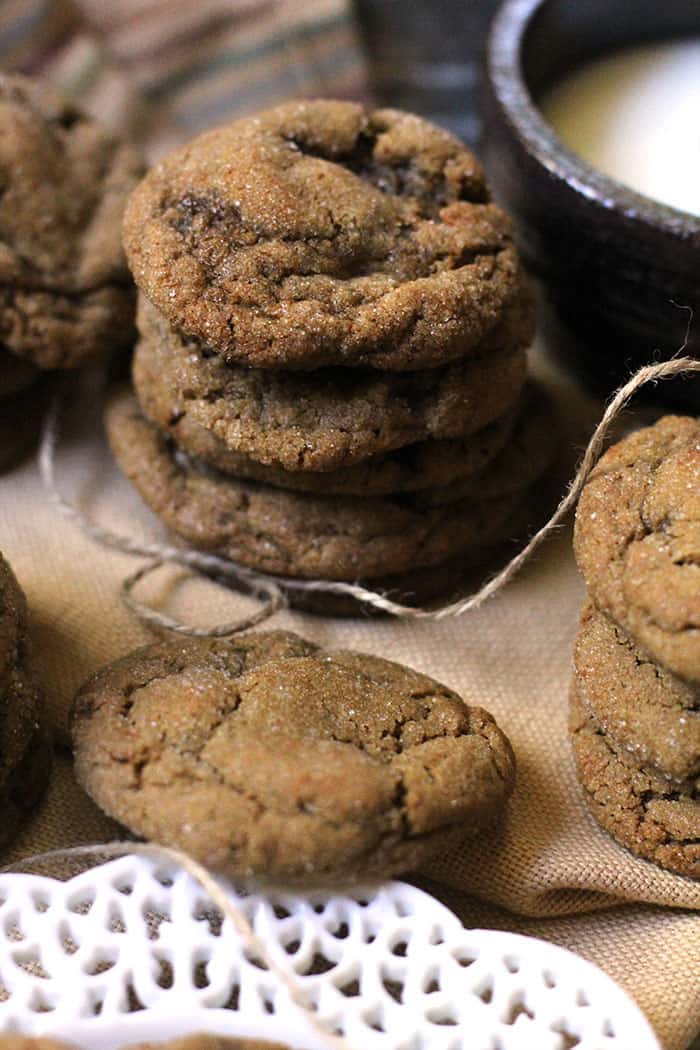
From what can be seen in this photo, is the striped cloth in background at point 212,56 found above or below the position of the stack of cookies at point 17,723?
above

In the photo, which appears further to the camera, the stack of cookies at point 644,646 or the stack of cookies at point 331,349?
the stack of cookies at point 331,349

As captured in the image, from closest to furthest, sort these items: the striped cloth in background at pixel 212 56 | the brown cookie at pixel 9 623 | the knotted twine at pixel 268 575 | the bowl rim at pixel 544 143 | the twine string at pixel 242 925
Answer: the twine string at pixel 242 925, the brown cookie at pixel 9 623, the knotted twine at pixel 268 575, the bowl rim at pixel 544 143, the striped cloth in background at pixel 212 56

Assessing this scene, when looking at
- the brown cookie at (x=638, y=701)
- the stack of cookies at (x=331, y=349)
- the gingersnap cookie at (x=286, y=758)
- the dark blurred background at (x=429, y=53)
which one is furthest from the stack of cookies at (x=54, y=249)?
the dark blurred background at (x=429, y=53)

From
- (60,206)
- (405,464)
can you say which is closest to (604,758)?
(405,464)

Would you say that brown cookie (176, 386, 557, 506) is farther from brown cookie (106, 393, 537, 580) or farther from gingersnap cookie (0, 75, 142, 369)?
gingersnap cookie (0, 75, 142, 369)

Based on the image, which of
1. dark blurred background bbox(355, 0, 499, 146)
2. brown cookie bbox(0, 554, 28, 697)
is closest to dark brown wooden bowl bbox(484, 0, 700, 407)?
dark blurred background bbox(355, 0, 499, 146)

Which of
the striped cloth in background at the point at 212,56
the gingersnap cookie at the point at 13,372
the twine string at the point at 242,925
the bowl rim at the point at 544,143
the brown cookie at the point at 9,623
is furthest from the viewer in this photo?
the striped cloth in background at the point at 212,56

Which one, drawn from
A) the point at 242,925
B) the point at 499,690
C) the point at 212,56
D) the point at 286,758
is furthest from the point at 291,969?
the point at 212,56

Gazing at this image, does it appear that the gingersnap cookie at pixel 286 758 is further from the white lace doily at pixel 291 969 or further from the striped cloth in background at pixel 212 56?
the striped cloth in background at pixel 212 56

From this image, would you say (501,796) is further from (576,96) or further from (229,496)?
(576,96)

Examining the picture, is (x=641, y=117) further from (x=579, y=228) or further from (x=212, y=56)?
(x=212, y=56)
